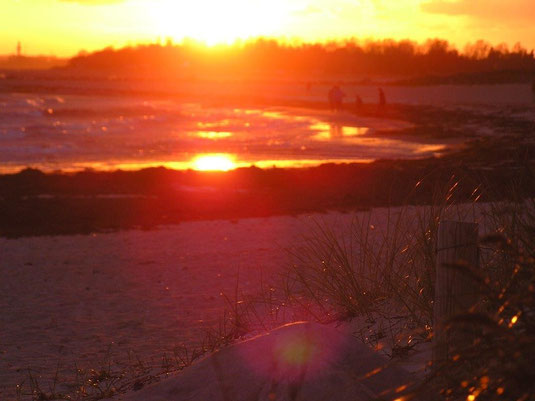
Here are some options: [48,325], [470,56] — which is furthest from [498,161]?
[470,56]

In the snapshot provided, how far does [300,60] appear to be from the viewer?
4870 inches

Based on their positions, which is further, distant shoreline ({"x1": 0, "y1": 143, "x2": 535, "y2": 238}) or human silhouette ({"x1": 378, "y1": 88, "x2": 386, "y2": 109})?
human silhouette ({"x1": 378, "y1": 88, "x2": 386, "y2": 109})

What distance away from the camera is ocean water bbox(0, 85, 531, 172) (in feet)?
72.5

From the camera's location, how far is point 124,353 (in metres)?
6.71

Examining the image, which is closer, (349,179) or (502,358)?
(502,358)

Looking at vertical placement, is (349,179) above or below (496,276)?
below

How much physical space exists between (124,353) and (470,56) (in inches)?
3340

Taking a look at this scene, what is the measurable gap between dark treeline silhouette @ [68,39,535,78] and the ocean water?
56.6 ft

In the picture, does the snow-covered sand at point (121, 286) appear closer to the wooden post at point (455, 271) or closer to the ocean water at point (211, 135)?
the wooden post at point (455, 271)

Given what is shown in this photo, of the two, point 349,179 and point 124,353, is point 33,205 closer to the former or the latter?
point 349,179

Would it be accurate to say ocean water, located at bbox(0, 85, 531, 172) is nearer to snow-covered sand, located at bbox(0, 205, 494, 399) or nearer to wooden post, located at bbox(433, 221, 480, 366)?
snow-covered sand, located at bbox(0, 205, 494, 399)

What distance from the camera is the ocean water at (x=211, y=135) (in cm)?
2209

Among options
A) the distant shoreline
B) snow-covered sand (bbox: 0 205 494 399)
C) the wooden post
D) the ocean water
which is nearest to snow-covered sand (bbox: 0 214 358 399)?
snow-covered sand (bbox: 0 205 494 399)

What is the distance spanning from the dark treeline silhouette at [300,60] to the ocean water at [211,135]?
1724 centimetres
